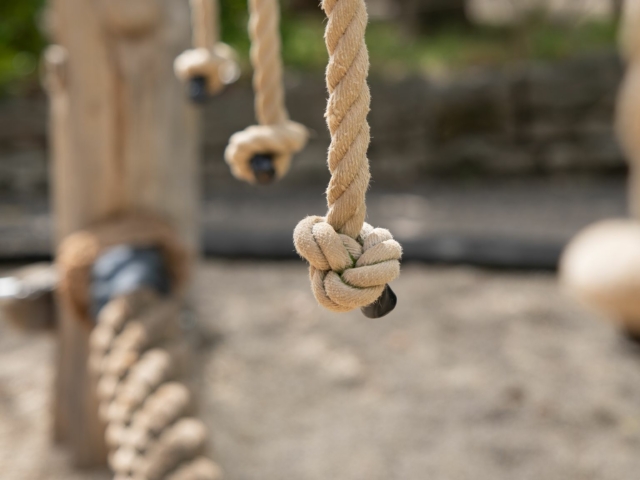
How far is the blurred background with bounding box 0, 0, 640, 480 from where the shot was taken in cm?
164

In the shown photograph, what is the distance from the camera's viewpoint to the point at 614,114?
14.9 feet

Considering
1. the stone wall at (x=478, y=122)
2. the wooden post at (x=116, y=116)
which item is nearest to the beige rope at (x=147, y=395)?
the wooden post at (x=116, y=116)

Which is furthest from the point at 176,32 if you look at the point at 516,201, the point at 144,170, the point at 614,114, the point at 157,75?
the point at 614,114

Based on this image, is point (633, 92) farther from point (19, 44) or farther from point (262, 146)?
point (19, 44)

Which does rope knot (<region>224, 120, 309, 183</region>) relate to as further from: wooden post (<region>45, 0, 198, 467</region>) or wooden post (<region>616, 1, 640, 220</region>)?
wooden post (<region>616, 1, 640, 220</region>)

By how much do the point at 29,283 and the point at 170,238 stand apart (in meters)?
0.39

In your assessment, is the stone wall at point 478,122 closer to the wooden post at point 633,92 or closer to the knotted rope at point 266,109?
the wooden post at point 633,92

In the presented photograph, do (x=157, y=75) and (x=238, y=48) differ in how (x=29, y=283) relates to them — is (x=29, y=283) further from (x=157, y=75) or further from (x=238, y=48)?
(x=238, y=48)

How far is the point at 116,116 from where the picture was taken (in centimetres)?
134

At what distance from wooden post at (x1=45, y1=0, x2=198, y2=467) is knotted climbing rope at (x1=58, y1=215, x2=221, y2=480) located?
3.0 inches

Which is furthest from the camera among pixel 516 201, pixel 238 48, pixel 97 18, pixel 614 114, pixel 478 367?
pixel 238 48

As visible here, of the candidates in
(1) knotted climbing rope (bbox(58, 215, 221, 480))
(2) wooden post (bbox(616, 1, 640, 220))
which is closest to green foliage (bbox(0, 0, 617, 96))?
(2) wooden post (bbox(616, 1, 640, 220))

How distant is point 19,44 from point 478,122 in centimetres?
338

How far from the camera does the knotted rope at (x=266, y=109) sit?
83 centimetres
